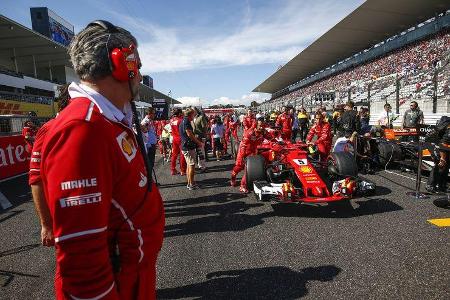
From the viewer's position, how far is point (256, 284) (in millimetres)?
3014

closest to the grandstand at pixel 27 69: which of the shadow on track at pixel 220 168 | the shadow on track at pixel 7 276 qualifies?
the shadow on track at pixel 220 168

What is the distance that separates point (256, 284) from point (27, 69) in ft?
122

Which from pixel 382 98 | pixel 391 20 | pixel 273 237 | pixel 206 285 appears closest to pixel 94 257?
pixel 206 285

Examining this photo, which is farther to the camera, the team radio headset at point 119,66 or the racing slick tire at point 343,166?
the racing slick tire at point 343,166

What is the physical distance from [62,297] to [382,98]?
606 inches

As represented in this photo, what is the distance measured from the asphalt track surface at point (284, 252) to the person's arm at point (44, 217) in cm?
124

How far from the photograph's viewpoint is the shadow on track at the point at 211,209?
5203 mm

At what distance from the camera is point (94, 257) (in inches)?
41.0

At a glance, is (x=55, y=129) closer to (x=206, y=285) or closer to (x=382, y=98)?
(x=206, y=285)

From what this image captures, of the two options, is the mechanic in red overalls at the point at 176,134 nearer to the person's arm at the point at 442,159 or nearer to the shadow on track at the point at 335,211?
the shadow on track at the point at 335,211

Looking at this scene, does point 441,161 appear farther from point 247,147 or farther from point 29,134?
point 29,134

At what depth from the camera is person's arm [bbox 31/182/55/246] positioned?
2.00m

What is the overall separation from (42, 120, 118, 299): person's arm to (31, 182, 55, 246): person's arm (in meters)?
1.08

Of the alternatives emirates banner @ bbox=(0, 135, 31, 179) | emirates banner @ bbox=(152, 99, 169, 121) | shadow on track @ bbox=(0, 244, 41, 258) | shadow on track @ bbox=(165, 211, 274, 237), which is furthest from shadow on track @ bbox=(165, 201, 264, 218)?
emirates banner @ bbox=(152, 99, 169, 121)
